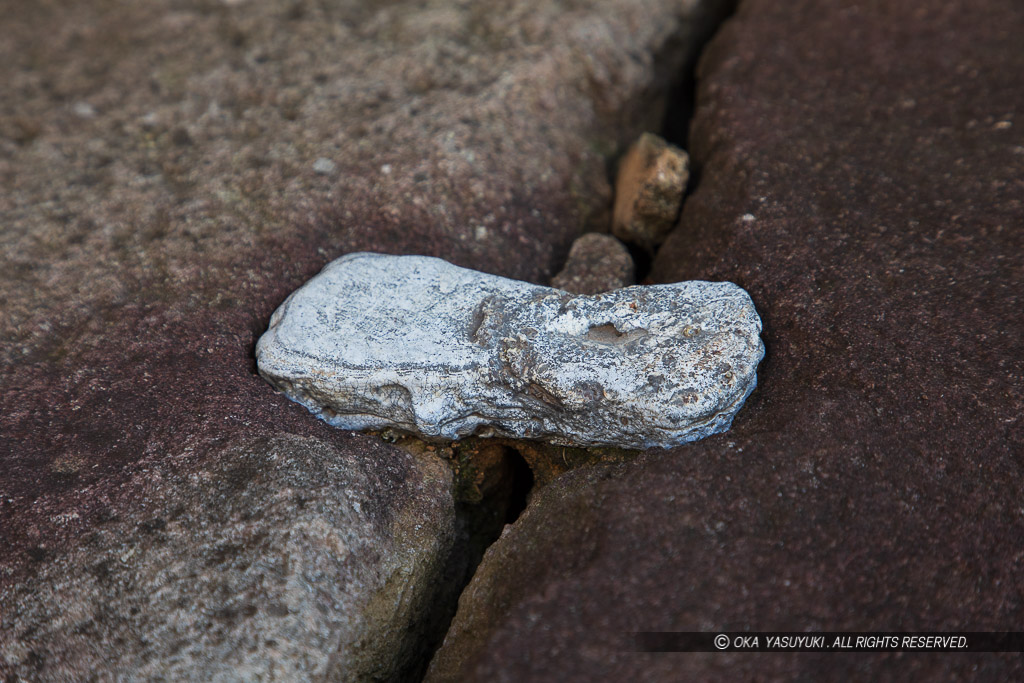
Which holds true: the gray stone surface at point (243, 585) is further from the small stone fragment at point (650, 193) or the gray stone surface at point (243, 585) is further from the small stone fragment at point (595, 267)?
the small stone fragment at point (650, 193)

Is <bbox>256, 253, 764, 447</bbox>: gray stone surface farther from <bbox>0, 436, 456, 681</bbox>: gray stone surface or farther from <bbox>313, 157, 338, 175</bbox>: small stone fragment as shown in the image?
<bbox>313, 157, 338, 175</bbox>: small stone fragment

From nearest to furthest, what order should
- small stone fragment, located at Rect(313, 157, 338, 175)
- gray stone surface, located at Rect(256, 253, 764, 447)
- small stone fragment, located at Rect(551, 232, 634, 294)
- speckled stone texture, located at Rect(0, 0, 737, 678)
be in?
gray stone surface, located at Rect(256, 253, 764, 447), speckled stone texture, located at Rect(0, 0, 737, 678), small stone fragment, located at Rect(551, 232, 634, 294), small stone fragment, located at Rect(313, 157, 338, 175)

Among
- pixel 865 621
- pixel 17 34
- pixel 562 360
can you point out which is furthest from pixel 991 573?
pixel 17 34

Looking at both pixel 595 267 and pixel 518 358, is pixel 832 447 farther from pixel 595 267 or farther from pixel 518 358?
pixel 595 267

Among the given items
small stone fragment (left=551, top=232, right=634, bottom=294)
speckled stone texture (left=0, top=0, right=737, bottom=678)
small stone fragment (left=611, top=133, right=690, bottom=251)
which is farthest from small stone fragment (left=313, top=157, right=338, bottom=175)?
small stone fragment (left=611, top=133, right=690, bottom=251)

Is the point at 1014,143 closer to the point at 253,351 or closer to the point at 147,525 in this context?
the point at 253,351

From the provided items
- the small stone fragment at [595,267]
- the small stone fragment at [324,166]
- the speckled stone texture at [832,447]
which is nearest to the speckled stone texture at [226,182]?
the small stone fragment at [324,166]
